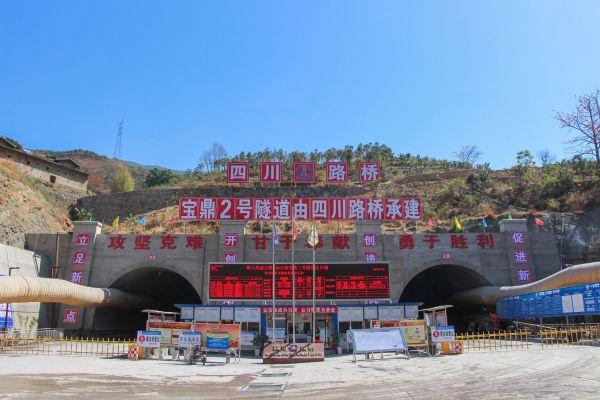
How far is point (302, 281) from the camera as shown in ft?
108

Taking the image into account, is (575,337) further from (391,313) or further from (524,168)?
(524,168)

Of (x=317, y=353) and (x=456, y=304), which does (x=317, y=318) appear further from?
(x=456, y=304)

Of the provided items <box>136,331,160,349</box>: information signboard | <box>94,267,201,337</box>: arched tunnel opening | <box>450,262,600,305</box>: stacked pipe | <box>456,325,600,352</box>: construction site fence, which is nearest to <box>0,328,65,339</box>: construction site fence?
<box>94,267,201,337</box>: arched tunnel opening

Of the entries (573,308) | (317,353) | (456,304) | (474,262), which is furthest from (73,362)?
(456,304)

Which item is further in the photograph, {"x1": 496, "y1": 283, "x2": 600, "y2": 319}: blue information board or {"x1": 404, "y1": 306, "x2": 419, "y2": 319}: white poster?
{"x1": 404, "y1": 306, "x2": 419, "y2": 319}: white poster

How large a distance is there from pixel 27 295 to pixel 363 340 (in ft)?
64.2

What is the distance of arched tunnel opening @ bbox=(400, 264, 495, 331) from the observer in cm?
4031

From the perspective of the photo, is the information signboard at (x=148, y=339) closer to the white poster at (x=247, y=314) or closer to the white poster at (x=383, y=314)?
the white poster at (x=247, y=314)

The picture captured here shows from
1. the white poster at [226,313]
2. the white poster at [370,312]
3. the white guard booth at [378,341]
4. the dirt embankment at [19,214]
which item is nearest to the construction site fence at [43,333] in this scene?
the dirt embankment at [19,214]

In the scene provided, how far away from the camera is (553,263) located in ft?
126

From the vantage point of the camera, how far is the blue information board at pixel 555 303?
85.8 feet

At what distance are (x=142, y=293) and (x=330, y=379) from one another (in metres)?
33.2

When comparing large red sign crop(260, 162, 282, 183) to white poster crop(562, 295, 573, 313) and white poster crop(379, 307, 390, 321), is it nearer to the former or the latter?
white poster crop(379, 307, 390, 321)

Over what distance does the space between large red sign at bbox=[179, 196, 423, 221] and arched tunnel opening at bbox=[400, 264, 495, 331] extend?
642 centimetres
